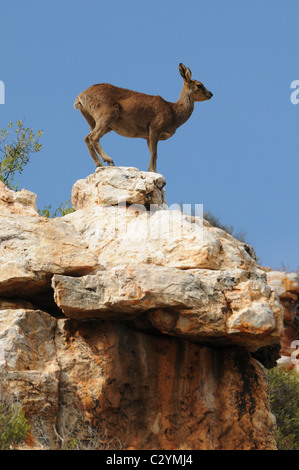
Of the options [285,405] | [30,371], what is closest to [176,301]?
[30,371]

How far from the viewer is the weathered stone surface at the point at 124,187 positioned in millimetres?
11852

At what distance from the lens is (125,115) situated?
45.8 feet

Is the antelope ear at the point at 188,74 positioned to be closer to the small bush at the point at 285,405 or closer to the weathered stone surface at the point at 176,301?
the weathered stone surface at the point at 176,301

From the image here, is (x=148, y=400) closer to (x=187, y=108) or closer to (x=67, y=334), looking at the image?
(x=67, y=334)

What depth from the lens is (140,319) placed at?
10.5 meters

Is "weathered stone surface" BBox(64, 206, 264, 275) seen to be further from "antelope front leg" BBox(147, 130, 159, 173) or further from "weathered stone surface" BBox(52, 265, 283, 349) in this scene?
"antelope front leg" BBox(147, 130, 159, 173)

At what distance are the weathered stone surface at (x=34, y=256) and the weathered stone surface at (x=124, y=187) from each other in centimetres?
99

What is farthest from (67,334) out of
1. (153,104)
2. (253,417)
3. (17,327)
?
(153,104)

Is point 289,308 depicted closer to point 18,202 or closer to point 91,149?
point 91,149

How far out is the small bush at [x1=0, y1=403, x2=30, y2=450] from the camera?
30.1 feet

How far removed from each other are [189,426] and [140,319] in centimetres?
163

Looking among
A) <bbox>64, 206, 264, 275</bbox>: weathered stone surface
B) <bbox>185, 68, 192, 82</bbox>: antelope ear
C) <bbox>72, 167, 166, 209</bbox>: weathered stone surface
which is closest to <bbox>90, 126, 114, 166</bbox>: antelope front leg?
<bbox>72, 167, 166, 209</bbox>: weathered stone surface
